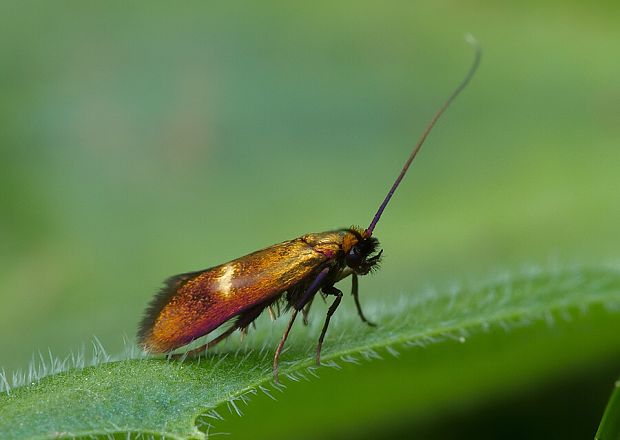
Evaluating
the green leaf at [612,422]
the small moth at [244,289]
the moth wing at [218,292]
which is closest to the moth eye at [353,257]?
the small moth at [244,289]

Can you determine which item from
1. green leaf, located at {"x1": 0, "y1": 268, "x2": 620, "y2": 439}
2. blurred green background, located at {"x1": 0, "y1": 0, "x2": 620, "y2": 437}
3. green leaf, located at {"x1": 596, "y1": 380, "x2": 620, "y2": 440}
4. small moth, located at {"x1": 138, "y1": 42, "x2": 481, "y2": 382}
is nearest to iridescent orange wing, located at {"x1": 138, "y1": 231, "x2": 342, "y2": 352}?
small moth, located at {"x1": 138, "y1": 42, "x2": 481, "y2": 382}

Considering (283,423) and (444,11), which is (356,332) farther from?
(444,11)

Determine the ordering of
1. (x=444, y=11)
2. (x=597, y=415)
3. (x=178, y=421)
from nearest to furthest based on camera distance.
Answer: (x=178, y=421)
(x=597, y=415)
(x=444, y=11)

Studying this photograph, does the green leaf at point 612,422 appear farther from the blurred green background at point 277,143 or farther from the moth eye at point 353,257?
the blurred green background at point 277,143

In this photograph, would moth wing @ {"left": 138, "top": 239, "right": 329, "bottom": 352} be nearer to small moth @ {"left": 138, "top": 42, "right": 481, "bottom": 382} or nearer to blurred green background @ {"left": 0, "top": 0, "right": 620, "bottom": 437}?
small moth @ {"left": 138, "top": 42, "right": 481, "bottom": 382}

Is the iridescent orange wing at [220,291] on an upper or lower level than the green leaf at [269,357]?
upper

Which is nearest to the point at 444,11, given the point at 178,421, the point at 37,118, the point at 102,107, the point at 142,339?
the point at 102,107

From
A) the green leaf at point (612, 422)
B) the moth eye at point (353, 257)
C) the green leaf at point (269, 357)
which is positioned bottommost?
the green leaf at point (612, 422)
